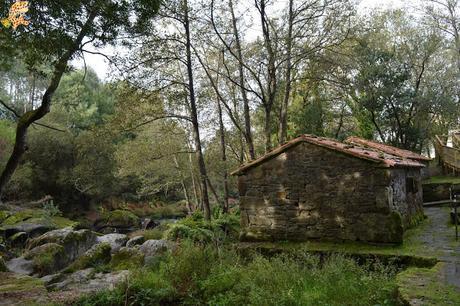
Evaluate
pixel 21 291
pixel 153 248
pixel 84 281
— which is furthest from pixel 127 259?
pixel 21 291

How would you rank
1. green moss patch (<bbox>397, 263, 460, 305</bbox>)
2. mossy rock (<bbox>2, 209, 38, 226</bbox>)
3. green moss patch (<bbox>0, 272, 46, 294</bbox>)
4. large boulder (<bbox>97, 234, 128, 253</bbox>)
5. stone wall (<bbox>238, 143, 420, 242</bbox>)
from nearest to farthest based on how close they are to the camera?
green moss patch (<bbox>397, 263, 460, 305</bbox>) < green moss patch (<bbox>0, 272, 46, 294</bbox>) < stone wall (<bbox>238, 143, 420, 242</bbox>) < large boulder (<bbox>97, 234, 128, 253</bbox>) < mossy rock (<bbox>2, 209, 38, 226</bbox>)

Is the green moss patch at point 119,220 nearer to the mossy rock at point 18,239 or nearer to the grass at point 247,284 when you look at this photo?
the mossy rock at point 18,239

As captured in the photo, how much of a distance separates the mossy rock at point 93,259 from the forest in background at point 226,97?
3938mm

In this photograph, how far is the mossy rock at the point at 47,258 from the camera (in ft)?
34.1

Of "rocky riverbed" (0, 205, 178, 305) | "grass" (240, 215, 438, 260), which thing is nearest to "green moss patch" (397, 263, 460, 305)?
"grass" (240, 215, 438, 260)

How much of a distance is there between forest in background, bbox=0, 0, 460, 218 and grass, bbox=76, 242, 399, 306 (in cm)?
350

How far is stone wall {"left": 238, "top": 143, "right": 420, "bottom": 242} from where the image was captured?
347 inches

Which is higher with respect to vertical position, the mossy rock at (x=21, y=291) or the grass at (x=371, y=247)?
the grass at (x=371, y=247)

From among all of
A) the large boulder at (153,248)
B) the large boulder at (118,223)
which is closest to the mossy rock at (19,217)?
the large boulder at (118,223)

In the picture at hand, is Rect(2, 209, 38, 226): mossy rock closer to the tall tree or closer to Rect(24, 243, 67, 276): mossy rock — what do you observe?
Rect(24, 243, 67, 276): mossy rock

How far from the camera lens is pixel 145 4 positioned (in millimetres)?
7570

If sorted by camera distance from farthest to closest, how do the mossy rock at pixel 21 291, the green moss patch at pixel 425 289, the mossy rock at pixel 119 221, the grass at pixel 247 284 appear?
the mossy rock at pixel 119 221, the mossy rock at pixel 21 291, the grass at pixel 247 284, the green moss patch at pixel 425 289

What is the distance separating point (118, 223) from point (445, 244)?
2091cm

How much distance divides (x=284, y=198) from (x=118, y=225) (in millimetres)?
17426
